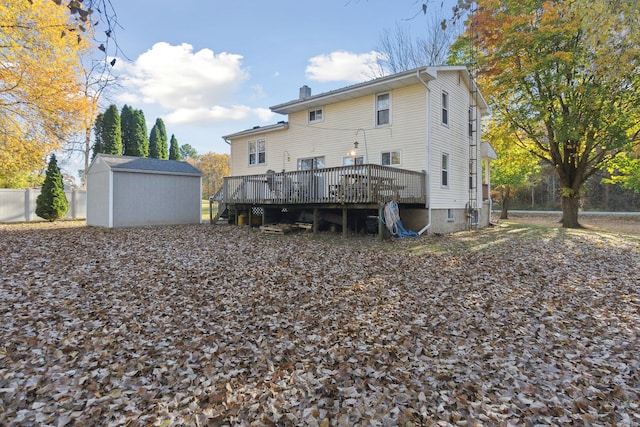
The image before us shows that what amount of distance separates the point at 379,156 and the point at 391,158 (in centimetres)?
53

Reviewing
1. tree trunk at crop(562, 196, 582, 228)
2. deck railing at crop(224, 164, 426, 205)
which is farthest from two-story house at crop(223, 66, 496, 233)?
tree trunk at crop(562, 196, 582, 228)

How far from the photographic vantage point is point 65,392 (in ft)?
10.00

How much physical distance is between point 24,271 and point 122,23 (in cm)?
572

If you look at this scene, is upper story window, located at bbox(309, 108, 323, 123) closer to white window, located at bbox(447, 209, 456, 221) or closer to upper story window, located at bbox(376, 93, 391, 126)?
upper story window, located at bbox(376, 93, 391, 126)

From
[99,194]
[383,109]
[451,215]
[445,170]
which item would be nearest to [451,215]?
[451,215]

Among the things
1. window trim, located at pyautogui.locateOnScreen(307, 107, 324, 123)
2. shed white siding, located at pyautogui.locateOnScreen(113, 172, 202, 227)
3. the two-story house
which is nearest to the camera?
the two-story house

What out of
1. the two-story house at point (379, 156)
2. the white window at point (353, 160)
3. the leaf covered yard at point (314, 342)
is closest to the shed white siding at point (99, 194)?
the two-story house at point (379, 156)

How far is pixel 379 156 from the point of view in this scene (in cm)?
1409

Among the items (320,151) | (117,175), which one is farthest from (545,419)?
(117,175)

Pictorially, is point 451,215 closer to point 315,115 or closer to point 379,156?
point 379,156

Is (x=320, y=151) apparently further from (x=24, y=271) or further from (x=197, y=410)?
(x=197, y=410)

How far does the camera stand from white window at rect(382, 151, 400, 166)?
44.9ft

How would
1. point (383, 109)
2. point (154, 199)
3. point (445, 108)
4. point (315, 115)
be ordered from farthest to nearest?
point (315, 115), point (154, 199), point (445, 108), point (383, 109)

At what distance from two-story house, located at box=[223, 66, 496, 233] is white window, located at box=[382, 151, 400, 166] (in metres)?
0.04
